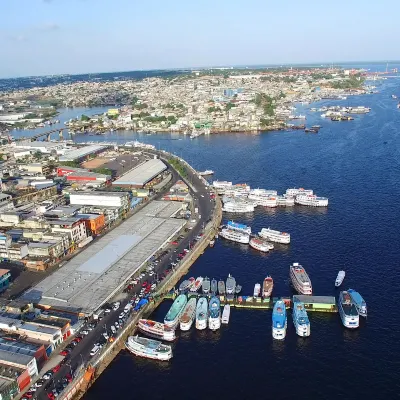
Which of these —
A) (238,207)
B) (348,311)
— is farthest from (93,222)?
(348,311)

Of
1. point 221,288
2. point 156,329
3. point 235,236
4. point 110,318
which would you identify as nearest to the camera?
point 156,329

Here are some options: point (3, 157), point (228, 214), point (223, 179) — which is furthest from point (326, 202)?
point (3, 157)

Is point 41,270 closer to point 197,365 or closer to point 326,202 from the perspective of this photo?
point 197,365

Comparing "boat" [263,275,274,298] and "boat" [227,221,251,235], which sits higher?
"boat" [227,221,251,235]

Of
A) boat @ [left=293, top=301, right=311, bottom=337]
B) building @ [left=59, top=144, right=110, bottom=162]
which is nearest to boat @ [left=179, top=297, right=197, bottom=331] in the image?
boat @ [left=293, top=301, right=311, bottom=337]

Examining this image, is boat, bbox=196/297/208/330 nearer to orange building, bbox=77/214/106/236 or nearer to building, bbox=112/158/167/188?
orange building, bbox=77/214/106/236

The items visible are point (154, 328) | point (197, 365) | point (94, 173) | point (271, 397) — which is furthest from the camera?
point (94, 173)

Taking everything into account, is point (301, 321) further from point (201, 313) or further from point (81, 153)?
point (81, 153)
